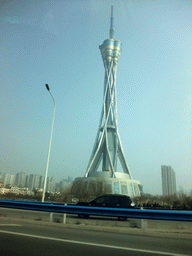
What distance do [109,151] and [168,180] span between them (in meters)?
24.1

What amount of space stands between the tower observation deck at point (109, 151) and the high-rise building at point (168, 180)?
1190 centimetres

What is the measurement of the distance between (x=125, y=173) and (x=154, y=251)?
210 feet

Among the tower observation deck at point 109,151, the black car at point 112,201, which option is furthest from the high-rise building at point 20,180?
the black car at point 112,201

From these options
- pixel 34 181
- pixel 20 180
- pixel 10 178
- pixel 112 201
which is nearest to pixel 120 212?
pixel 112 201

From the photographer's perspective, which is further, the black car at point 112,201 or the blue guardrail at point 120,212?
the black car at point 112,201

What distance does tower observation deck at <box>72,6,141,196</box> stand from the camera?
188 feet

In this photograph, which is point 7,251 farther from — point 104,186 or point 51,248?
point 104,186

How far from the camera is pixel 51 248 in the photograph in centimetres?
397

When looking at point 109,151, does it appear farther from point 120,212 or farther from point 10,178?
point 120,212

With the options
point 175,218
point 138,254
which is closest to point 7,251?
point 138,254

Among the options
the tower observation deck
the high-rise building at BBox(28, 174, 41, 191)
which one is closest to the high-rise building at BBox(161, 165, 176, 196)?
the tower observation deck

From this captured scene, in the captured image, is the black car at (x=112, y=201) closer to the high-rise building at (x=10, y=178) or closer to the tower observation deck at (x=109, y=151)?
the tower observation deck at (x=109, y=151)

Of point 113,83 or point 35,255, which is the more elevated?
point 113,83

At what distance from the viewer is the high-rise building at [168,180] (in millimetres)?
70812
